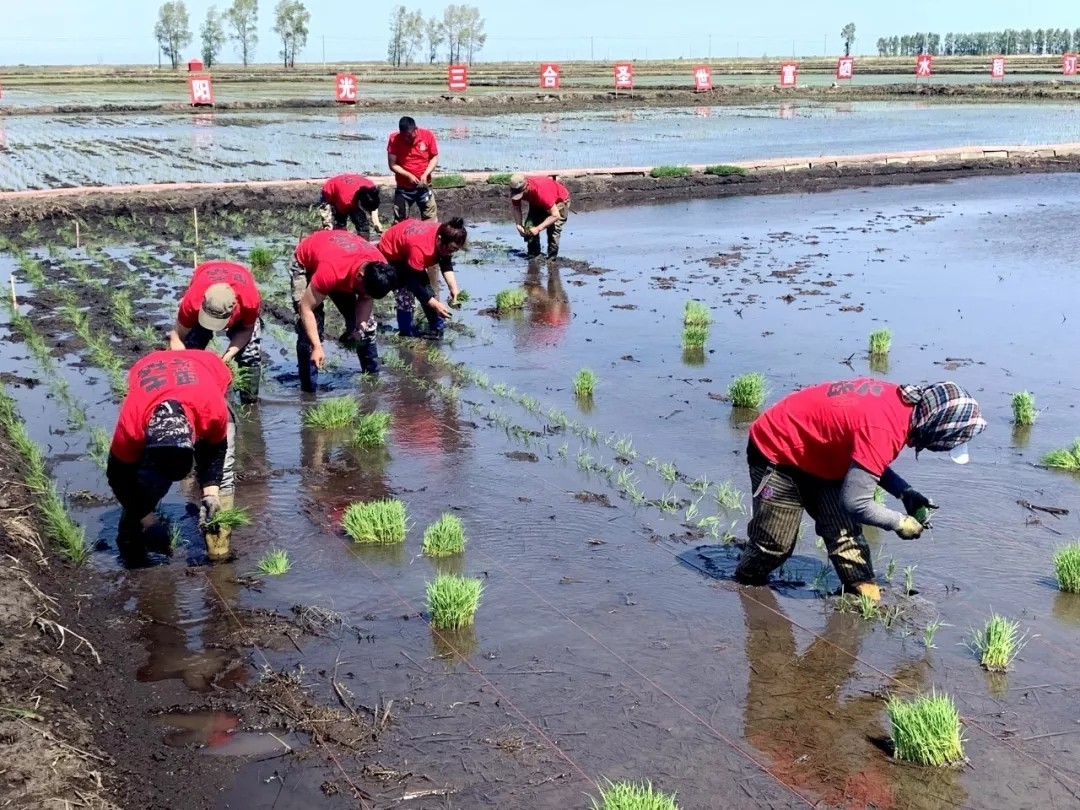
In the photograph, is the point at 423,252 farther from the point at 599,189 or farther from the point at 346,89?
the point at 346,89

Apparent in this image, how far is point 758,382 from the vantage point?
28.1 ft

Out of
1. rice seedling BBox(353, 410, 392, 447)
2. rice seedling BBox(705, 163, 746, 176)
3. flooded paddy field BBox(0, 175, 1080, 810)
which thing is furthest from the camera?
rice seedling BBox(705, 163, 746, 176)

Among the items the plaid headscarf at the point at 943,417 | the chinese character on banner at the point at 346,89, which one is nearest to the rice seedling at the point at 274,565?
the plaid headscarf at the point at 943,417

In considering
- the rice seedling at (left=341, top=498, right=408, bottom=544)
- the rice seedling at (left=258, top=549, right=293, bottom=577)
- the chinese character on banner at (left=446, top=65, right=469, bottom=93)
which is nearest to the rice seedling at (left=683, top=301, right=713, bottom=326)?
the rice seedling at (left=341, top=498, right=408, bottom=544)

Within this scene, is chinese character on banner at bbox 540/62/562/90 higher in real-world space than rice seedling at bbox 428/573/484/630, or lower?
higher

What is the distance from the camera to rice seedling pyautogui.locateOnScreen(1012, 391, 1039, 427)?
8.11m

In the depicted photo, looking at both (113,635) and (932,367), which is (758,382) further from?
(113,635)

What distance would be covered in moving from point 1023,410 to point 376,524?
15.3ft

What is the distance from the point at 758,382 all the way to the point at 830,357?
64.0 inches

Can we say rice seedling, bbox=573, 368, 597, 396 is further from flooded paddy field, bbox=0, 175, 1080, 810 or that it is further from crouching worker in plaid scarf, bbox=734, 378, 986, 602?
crouching worker in plaid scarf, bbox=734, 378, 986, 602

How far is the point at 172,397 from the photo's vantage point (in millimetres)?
5230

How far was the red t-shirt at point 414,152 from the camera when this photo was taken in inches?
534

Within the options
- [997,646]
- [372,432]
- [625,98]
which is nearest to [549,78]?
[625,98]

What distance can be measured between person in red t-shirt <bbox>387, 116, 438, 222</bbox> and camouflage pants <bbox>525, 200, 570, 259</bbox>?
4.27 feet
